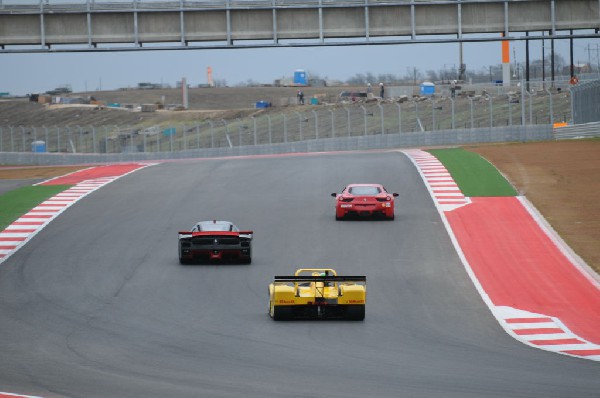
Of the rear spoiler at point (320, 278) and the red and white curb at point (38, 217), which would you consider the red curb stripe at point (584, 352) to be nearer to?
the rear spoiler at point (320, 278)

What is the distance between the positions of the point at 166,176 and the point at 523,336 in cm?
2978

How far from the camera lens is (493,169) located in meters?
44.8

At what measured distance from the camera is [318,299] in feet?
61.9

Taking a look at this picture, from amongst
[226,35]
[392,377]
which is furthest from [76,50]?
[392,377]

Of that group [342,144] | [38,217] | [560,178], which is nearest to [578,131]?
[342,144]

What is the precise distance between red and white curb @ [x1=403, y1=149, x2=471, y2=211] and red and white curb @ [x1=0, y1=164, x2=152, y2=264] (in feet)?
38.7

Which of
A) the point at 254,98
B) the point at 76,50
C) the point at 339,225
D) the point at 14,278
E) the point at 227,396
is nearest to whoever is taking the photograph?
the point at 227,396

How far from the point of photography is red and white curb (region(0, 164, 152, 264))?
30.4 metres

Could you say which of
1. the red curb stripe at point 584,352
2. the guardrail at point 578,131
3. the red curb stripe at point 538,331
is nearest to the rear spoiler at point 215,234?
the red curb stripe at point 538,331

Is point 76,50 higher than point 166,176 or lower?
higher

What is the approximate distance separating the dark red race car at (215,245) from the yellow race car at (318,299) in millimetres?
6640

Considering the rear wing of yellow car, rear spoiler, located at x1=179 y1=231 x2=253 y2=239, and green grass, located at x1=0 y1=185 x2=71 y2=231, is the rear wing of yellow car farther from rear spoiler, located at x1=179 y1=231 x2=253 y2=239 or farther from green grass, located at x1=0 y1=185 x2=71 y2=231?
green grass, located at x1=0 y1=185 x2=71 y2=231

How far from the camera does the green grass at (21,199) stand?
35.7 m

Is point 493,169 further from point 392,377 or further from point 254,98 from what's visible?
point 254,98
